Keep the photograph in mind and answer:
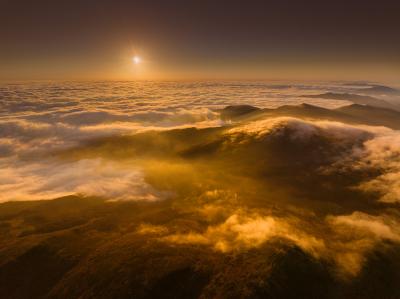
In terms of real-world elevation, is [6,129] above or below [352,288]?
below

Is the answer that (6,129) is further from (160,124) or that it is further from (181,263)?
(181,263)

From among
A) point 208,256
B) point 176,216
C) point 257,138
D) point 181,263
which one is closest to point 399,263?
point 208,256

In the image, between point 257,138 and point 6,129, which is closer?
point 257,138

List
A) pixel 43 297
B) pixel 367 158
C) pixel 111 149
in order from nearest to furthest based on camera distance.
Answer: pixel 43 297
pixel 367 158
pixel 111 149

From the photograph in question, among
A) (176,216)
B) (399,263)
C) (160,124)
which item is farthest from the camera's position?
(160,124)

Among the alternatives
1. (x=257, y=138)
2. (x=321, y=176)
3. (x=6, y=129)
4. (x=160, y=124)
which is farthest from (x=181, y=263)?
(x=6, y=129)

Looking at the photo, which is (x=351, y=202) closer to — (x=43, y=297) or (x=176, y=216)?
(x=176, y=216)
